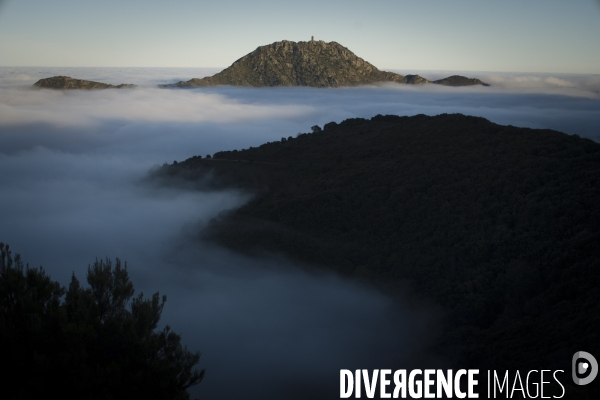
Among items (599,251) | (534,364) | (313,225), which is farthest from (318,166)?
(534,364)

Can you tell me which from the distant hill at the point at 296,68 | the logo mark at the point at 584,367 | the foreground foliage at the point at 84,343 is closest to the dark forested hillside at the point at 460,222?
the logo mark at the point at 584,367

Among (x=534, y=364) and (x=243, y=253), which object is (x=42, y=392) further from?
(x=243, y=253)

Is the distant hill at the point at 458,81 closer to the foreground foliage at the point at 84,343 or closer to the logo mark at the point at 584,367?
the logo mark at the point at 584,367

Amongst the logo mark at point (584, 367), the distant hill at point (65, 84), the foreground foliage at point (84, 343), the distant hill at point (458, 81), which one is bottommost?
the logo mark at point (584, 367)

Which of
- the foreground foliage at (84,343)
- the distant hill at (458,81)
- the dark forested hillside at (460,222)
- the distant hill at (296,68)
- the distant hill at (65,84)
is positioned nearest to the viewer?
the foreground foliage at (84,343)

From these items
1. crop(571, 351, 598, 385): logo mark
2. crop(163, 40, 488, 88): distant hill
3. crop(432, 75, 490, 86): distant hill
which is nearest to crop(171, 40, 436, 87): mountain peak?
crop(163, 40, 488, 88): distant hill

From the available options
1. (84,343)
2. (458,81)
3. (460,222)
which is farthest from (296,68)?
(84,343)
